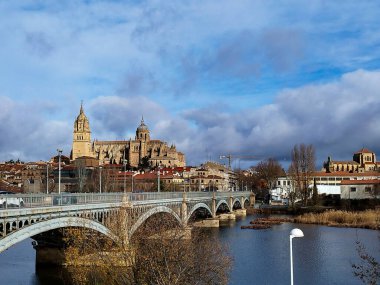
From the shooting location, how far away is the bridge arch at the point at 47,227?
22.1 metres

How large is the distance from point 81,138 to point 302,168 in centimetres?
11722

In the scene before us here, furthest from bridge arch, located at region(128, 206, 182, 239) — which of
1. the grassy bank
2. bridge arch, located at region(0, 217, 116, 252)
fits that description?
the grassy bank

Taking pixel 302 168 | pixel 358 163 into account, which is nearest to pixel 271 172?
pixel 302 168

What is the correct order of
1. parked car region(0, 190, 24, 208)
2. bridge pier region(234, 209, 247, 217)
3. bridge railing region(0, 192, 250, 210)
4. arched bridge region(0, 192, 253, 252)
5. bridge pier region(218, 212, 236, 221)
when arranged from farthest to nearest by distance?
bridge pier region(234, 209, 247, 217)
bridge pier region(218, 212, 236, 221)
bridge railing region(0, 192, 250, 210)
parked car region(0, 190, 24, 208)
arched bridge region(0, 192, 253, 252)

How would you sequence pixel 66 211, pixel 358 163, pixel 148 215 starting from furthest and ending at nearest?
pixel 358 163 < pixel 148 215 < pixel 66 211

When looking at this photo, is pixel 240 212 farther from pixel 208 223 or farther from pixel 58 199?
pixel 58 199

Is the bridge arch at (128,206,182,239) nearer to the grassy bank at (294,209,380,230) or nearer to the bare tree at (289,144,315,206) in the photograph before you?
the grassy bank at (294,209,380,230)

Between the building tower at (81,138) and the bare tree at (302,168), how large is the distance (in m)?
114

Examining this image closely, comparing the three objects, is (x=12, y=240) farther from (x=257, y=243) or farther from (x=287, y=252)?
(x=257, y=243)

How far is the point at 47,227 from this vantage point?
25.8 m

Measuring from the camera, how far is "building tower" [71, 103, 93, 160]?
194 m

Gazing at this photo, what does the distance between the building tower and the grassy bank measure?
133m

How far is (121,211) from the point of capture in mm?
34250

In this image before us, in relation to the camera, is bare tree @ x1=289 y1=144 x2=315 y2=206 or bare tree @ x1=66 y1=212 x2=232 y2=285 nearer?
bare tree @ x1=66 y1=212 x2=232 y2=285
